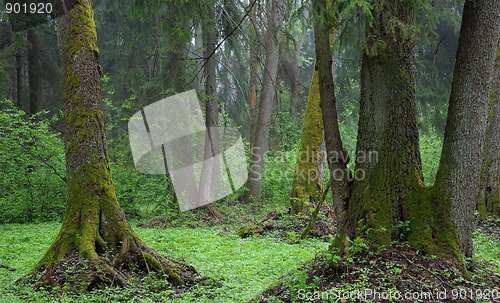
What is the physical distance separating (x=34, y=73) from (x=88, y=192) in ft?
45.4

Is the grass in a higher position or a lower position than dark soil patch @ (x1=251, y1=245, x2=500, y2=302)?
lower

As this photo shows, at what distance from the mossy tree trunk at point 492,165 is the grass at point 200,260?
185 inches

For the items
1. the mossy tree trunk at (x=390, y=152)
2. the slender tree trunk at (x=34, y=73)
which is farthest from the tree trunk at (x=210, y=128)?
the mossy tree trunk at (x=390, y=152)

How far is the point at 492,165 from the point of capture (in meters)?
9.18

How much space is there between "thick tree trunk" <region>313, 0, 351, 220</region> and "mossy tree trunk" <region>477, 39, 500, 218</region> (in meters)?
6.42

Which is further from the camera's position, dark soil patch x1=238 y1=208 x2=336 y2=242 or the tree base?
dark soil patch x1=238 y1=208 x2=336 y2=242

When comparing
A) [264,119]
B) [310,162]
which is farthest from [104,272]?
[264,119]

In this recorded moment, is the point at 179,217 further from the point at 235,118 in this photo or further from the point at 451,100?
the point at 235,118

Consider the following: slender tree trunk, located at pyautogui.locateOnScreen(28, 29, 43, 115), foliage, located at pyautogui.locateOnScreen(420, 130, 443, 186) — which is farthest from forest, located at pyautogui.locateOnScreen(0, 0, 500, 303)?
slender tree trunk, located at pyautogui.locateOnScreen(28, 29, 43, 115)

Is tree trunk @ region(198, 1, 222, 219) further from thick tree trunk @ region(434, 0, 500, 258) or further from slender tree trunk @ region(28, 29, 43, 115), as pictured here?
thick tree trunk @ region(434, 0, 500, 258)

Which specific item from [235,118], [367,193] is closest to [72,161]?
[367,193]

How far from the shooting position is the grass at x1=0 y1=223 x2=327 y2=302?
4.16 meters

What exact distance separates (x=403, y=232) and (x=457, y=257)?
1.81ft

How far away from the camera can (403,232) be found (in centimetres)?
412
